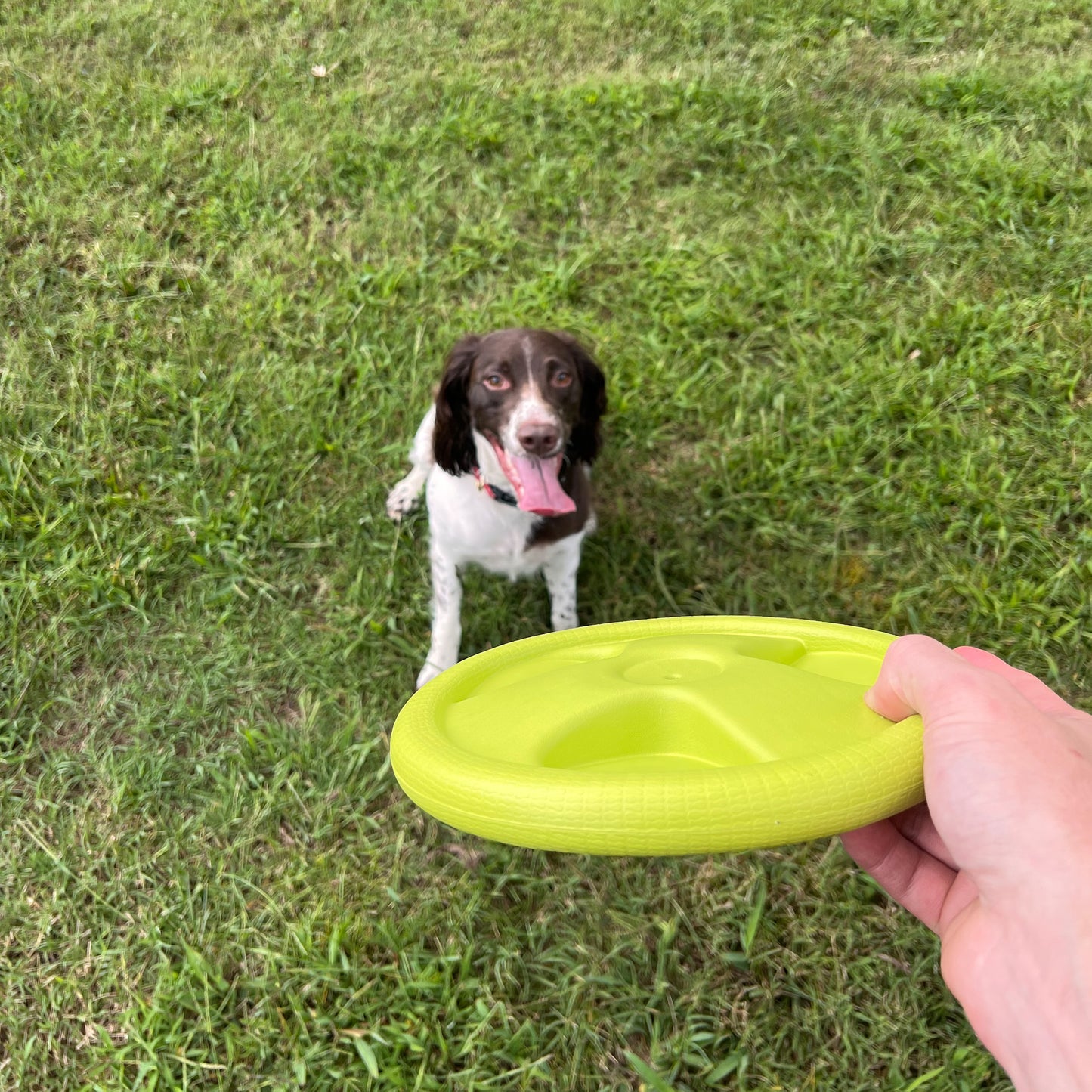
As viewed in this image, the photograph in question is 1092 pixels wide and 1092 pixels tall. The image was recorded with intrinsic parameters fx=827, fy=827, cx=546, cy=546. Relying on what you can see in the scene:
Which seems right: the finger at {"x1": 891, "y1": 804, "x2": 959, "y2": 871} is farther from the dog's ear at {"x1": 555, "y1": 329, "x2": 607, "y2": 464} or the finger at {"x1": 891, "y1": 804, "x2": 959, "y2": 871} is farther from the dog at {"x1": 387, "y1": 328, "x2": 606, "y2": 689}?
the dog's ear at {"x1": 555, "y1": 329, "x2": 607, "y2": 464}

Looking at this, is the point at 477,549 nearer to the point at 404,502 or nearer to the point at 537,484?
the point at 537,484

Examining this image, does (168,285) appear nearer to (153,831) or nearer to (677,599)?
(153,831)

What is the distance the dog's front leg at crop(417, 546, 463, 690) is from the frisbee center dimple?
4.02ft

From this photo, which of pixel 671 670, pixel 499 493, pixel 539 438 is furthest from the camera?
pixel 499 493

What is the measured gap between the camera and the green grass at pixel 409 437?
2.72 meters

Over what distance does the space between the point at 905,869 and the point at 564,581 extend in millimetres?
1604

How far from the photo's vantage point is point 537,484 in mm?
2748

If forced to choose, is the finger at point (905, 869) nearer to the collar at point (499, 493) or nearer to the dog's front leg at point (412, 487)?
the collar at point (499, 493)

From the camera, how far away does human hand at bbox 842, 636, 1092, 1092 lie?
4.14ft

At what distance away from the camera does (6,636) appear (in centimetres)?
331

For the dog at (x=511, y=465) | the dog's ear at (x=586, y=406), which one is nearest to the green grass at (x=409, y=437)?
the dog at (x=511, y=465)

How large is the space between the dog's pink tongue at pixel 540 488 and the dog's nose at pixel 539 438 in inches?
3.3

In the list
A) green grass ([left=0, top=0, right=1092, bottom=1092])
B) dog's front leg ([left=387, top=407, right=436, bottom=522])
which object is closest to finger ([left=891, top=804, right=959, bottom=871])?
green grass ([left=0, top=0, right=1092, bottom=1092])

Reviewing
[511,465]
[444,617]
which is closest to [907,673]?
[511,465]
